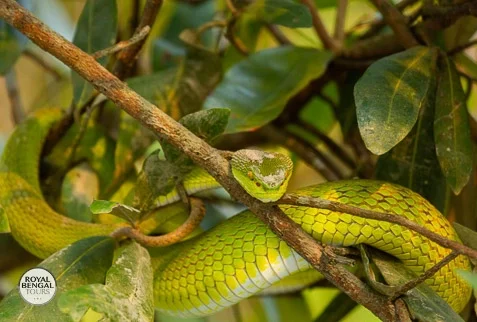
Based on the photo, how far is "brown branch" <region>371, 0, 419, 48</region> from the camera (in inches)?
47.6

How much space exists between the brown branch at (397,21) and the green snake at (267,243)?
334mm

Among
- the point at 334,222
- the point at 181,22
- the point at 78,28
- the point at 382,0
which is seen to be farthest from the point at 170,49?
the point at 334,222

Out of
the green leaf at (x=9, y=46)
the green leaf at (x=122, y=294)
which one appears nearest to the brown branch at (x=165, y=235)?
the green leaf at (x=122, y=294)

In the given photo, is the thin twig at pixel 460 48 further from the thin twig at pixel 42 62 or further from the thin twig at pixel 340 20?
the thin twig at pixel 42 62

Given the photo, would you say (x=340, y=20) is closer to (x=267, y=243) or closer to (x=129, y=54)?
(x=129, y=54)

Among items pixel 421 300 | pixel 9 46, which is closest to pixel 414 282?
pixel 421 300

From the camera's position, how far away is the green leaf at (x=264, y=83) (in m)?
1.26

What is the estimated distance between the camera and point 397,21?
1.22 m

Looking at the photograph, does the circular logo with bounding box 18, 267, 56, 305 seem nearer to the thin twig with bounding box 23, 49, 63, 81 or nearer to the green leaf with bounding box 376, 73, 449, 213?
the green leaf with bounding box 376, 73, 449, 213

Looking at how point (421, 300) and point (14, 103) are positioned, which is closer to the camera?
point (421, 300)

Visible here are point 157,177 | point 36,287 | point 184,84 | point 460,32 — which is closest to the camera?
point 36,287

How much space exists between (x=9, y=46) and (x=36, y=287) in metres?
0.71

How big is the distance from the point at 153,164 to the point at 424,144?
1.52 ft

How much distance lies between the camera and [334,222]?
98cm
